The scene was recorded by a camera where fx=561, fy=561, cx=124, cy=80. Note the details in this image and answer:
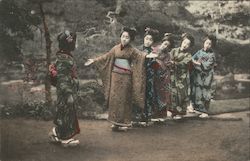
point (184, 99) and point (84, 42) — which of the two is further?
point (184, 99)

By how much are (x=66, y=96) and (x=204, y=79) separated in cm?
139

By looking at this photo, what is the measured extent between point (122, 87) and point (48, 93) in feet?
2.03

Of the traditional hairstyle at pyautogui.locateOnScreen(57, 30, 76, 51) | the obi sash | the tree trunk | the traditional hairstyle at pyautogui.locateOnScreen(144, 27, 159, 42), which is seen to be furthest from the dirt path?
the traditional hairstyle at pyautogui.locateOnScreen(144, 27, 159, 42)

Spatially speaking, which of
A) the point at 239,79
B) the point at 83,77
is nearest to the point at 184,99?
the point at 239,79

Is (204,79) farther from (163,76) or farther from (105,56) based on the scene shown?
(105,56)

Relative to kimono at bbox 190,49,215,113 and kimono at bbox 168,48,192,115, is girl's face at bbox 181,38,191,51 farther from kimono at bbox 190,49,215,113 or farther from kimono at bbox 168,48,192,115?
kimono at bbox 190,49,215,113

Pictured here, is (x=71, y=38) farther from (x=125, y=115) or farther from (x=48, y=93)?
(x=125, y=115)

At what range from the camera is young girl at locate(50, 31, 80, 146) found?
4285 millimetres

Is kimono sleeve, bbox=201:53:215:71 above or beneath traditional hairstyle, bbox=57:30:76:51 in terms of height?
beneath

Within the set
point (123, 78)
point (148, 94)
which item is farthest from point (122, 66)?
point (148, 94)

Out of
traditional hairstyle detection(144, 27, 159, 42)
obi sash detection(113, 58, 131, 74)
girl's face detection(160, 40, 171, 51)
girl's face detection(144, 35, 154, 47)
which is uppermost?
traditional hairstyle detection(144, 27, 159, 42)

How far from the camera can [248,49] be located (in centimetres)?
526

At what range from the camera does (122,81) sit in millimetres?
4578

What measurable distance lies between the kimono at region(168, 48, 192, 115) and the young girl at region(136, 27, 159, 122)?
0.80 ft
